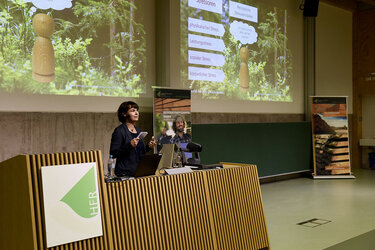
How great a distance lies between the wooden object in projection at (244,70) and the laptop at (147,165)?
4.90 m

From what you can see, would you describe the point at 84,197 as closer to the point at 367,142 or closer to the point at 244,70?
the point at 244,70

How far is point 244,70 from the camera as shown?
26.3 ft

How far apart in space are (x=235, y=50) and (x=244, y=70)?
1.42 ft

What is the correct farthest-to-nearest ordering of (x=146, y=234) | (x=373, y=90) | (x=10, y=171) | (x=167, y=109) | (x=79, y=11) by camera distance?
(x=373, y=90), (x=167, y=109), (x=79, y=11), (x=146, y=234), (x=10, y=171)

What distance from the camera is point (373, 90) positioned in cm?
1064

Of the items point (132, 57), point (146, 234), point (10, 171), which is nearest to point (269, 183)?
point (132, 57)

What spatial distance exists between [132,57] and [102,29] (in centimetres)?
64

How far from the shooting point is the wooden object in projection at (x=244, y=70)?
7.98 m

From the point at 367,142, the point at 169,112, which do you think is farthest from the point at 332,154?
the point at 169,112

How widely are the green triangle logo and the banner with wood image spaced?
728 cm

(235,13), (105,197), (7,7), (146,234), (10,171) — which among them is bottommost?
(146,234)

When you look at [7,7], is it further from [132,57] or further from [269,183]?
[269,183]

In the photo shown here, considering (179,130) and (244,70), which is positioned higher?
(244,70)

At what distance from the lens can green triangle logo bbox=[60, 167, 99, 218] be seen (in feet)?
8.04
